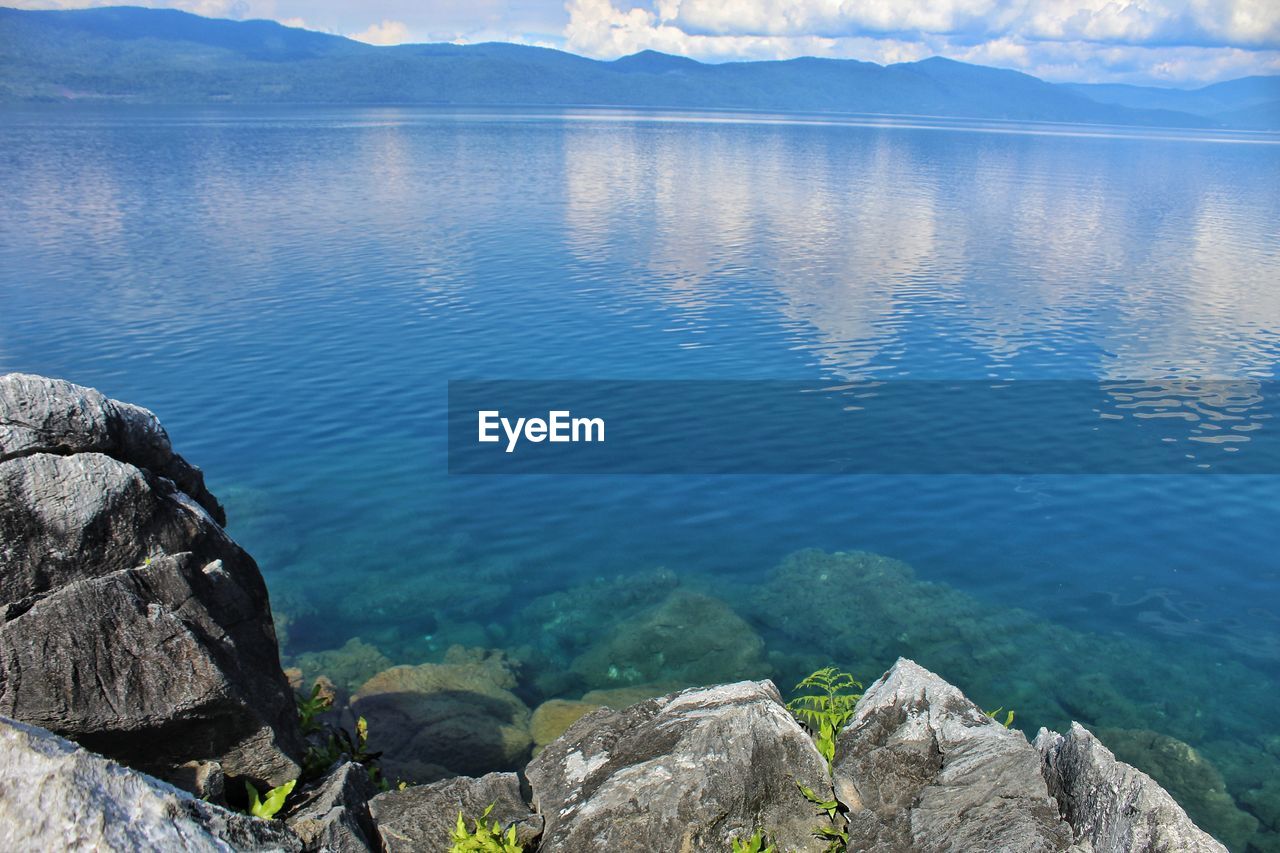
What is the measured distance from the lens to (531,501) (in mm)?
36406

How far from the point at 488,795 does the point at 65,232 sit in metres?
88.3

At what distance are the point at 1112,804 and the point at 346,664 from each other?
20091 millimetres

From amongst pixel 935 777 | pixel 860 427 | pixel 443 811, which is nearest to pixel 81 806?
pixel 443 811

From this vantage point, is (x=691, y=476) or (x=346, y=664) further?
(x=691, y=476)

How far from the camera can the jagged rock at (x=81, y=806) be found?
8.88m

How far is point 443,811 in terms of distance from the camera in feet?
48.3

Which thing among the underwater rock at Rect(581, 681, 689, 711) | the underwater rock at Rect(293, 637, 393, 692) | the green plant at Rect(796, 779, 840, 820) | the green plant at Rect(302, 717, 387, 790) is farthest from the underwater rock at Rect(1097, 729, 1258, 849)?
the underwater rock at Rect(293, 637, 393, 692)

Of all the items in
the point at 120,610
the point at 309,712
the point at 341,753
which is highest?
the point at 120,610

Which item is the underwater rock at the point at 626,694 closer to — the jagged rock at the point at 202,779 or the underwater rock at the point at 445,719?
the underwater rock at the point at 445,719

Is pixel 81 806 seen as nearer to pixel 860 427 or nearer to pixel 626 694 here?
pixel 626 694

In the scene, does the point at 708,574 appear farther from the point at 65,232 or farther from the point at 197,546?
the point at 65,232

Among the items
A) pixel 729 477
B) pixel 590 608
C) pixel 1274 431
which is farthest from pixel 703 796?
pixel 1274 431

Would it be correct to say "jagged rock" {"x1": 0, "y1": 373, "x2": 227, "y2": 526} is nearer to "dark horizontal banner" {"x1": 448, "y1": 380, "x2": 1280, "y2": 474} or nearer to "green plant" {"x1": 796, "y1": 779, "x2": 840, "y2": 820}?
"green plant" {"x1": 796, "y1": 779, "x2": 840, "y2": 820}

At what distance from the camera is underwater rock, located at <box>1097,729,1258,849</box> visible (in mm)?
21641
